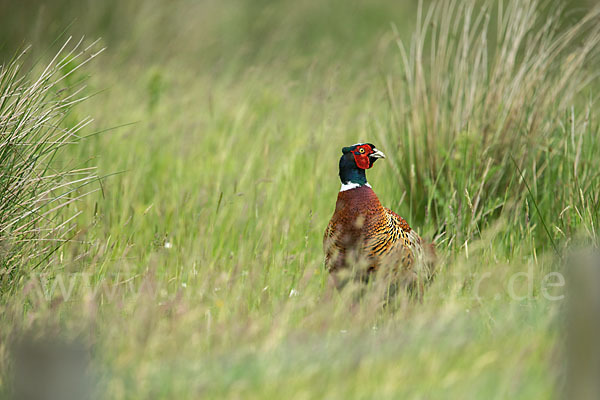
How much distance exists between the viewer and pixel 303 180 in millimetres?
4867

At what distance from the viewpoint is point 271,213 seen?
4387mm

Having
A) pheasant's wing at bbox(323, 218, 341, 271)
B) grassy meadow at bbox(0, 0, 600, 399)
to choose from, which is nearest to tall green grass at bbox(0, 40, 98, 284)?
grassy meadow at bbox(0, 0, 600, 399)

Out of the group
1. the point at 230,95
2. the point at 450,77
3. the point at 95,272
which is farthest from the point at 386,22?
the point at 95,272

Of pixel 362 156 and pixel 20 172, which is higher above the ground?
pixel 20 172

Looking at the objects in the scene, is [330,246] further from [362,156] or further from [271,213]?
[271,213]

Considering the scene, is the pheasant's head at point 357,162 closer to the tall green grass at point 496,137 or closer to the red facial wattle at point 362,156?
the red facial wattle at point 362,156

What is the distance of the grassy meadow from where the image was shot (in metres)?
2.25

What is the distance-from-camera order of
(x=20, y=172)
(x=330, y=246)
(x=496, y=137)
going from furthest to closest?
1. (x=496, y=137)
2. (x=330, y=246)
3. (x=20, y=172)

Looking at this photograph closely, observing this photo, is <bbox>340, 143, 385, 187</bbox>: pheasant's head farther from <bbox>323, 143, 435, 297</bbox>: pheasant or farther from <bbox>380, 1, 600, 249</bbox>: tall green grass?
<bbox>380, 1, 600, 249</bbox>: tall green grass

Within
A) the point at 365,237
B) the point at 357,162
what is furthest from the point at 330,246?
the point at 357,162

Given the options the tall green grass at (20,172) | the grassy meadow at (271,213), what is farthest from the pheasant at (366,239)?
the tall green grass at (20,172)

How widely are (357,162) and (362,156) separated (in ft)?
0.14

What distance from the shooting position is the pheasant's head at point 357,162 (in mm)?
3475

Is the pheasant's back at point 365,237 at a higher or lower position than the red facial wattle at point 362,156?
lower
